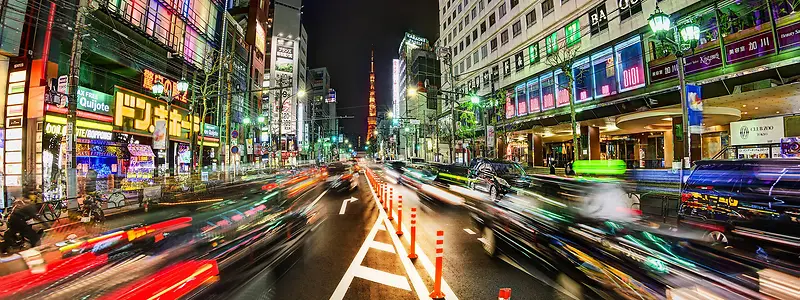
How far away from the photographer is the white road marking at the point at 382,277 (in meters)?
5.30

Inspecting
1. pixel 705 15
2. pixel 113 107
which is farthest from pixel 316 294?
pixel 705 15

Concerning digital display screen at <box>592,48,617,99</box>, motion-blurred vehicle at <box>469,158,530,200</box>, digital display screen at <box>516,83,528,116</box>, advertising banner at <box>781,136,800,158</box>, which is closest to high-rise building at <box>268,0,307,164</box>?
digital display screen at <box>516,83,528,116</box>

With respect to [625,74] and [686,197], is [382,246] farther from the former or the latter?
[625,74]

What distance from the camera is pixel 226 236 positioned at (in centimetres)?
915

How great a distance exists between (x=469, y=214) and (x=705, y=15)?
817 inches

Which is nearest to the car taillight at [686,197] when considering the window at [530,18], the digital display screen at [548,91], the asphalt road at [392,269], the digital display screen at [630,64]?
the asphalt road at [392,269]

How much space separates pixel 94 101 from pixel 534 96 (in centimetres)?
3613

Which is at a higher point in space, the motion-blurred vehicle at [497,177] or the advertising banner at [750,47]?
the advertising banner at [750,47]

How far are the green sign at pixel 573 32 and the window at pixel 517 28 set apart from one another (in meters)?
7.54

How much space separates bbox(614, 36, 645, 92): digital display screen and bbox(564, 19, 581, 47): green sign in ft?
14.3

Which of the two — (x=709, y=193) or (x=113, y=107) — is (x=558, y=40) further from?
(x=113, y=107)

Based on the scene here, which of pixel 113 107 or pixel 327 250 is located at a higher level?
pixel 113 107

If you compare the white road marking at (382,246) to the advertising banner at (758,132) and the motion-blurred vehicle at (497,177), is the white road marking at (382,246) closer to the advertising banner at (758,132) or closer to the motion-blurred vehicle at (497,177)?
the motion-blurred vehicle at (497,177)

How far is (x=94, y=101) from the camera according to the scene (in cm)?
1939
